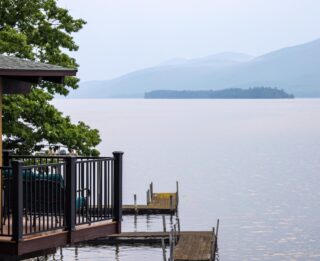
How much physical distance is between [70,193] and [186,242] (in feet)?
118

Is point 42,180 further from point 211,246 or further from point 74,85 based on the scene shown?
point 211,246

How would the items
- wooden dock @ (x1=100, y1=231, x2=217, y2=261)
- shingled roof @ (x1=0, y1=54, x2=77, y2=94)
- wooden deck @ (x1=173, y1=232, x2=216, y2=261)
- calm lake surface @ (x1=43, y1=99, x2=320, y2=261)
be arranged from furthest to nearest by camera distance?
1. calm lake surface @ (x1=43, y1=99, x2=320, y2=261)
2. wooden dock @ (x1=100, y1=231, x2=217, y2=261)
3. wooden deck @ (x1=173, y1=232, x2=216, y2=261)
4. shingled roof @ (x1=0, y1=54, x2=77, y2=94)

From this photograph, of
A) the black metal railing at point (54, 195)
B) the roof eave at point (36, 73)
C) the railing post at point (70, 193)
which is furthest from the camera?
the railing post at point (70, 193)

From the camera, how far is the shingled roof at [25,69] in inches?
705

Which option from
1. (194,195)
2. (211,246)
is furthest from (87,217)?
(194,195)

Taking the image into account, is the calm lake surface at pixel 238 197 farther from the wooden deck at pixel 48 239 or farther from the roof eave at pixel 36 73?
the roof eave at pixel 36 73

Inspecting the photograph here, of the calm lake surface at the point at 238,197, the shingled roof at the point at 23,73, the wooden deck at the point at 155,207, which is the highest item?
the shingled roof at the point at 23,73

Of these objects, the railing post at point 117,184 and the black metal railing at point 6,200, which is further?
the railing post at point 117,184

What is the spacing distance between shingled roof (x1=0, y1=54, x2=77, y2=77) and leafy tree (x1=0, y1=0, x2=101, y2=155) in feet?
56.8

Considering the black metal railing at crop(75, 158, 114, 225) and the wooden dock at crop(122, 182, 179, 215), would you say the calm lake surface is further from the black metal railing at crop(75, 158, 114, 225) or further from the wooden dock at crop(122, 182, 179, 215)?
the black metal railing at crop(75, 158, 114, 225)

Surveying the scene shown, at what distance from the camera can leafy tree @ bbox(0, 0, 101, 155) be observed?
37219 mm

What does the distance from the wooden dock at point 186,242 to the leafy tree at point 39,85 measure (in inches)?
464

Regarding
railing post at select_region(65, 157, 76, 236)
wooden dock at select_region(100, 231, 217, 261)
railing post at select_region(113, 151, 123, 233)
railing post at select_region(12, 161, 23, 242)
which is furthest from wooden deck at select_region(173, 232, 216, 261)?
railing post at select_region(12, 161, 23, 242)

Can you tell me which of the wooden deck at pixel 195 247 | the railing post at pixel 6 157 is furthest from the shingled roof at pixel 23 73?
the wooden deck at pixel 195 247
